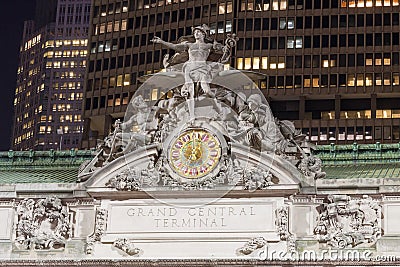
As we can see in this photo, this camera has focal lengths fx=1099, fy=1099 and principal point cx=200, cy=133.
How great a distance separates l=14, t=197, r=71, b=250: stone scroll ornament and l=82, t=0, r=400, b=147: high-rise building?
94209 mm

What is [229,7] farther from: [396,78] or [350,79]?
[396,78]

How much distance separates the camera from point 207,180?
55.1 m

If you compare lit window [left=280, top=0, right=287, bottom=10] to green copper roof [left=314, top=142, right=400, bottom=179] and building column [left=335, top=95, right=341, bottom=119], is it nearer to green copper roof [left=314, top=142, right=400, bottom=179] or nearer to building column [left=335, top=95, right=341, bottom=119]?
building column [left=335, top=95, right=341, bottom=119]

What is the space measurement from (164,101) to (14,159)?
13.2 meters

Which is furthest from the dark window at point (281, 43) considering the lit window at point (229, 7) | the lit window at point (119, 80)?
the lit window at point (119, 80)

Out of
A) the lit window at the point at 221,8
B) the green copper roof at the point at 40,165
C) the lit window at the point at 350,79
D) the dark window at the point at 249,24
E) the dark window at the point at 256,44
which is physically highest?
the lit window at the point at 221,8

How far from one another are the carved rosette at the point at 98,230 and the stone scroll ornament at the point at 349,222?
422 inches

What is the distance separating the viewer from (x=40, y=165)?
64.9 meters

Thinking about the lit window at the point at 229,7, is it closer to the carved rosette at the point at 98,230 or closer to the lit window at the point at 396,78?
the lit window at the point at 396,78

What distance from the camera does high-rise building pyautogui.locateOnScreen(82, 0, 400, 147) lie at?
495 ft

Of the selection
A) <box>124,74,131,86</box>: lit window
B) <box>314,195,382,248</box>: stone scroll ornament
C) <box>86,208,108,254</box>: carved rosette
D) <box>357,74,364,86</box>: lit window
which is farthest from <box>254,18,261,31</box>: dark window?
<box>314,195,382,248</box>: stone scroll ornament

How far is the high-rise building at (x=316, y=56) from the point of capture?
5945 inches

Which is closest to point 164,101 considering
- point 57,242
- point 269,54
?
point 57,242

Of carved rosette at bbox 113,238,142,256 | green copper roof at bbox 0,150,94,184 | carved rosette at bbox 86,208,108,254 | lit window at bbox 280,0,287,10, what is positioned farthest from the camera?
lit window at bbox 280,0,287,10
